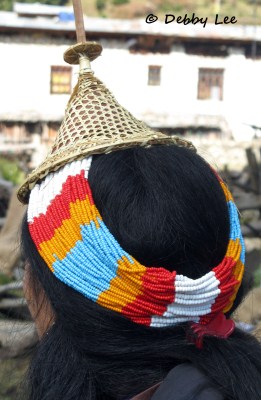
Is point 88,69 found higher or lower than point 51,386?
higher

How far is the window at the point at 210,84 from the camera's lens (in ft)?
63.3

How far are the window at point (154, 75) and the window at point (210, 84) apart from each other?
117cm

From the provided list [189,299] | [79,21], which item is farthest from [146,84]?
[189,299]

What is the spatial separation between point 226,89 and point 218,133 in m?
1.18

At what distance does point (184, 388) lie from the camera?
1185 millimetres

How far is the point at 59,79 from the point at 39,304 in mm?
16435

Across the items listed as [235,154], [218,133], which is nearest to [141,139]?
[235,154]

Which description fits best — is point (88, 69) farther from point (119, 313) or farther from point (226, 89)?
point (226, 89)

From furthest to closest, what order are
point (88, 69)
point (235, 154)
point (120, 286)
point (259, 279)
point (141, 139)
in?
point (235, 154) < point (259, 279) < point (88, 69) < point (141, 139) < point (120, 286)

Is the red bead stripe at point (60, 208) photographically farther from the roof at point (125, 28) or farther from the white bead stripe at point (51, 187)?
the roof at point (125, 28)

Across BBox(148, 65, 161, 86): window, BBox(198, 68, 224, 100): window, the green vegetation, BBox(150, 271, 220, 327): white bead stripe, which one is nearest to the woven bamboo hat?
BBox(150, 271, 220, 327): white bead stripe

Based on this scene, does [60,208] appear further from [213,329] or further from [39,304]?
[213,329]

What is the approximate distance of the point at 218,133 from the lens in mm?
19078

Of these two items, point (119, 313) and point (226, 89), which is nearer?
point (119, 313)
